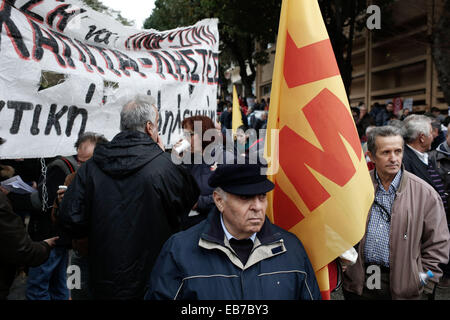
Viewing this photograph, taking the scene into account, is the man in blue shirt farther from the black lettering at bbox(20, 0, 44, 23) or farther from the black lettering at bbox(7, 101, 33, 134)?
the black lettering at bbox(20, 0, 44, 23)

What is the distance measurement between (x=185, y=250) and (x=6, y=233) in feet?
3.50

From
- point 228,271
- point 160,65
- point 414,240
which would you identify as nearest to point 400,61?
point 160,65

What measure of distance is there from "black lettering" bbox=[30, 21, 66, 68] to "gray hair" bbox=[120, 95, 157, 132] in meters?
0.95

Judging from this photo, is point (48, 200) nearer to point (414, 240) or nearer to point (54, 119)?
point (54, 119)

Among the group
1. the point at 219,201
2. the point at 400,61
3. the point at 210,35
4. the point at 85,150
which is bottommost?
the point at 219,201

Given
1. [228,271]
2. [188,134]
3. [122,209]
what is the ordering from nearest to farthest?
[228,271]
[122,209]
[188,134]

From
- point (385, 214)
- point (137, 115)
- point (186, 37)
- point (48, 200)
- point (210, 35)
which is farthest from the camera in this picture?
point (210, 35)

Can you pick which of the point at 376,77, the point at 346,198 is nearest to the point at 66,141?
the point at 346,198

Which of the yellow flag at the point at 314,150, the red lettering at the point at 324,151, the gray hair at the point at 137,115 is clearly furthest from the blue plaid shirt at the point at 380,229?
the gray hair at the point at 137,115

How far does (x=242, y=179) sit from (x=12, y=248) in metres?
1.36

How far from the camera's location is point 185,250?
1779 millimetres

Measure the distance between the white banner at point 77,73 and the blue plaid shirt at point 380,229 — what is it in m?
2.14

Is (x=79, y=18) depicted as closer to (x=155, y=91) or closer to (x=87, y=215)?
(x=155, y=91)

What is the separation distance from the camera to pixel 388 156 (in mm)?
2744
